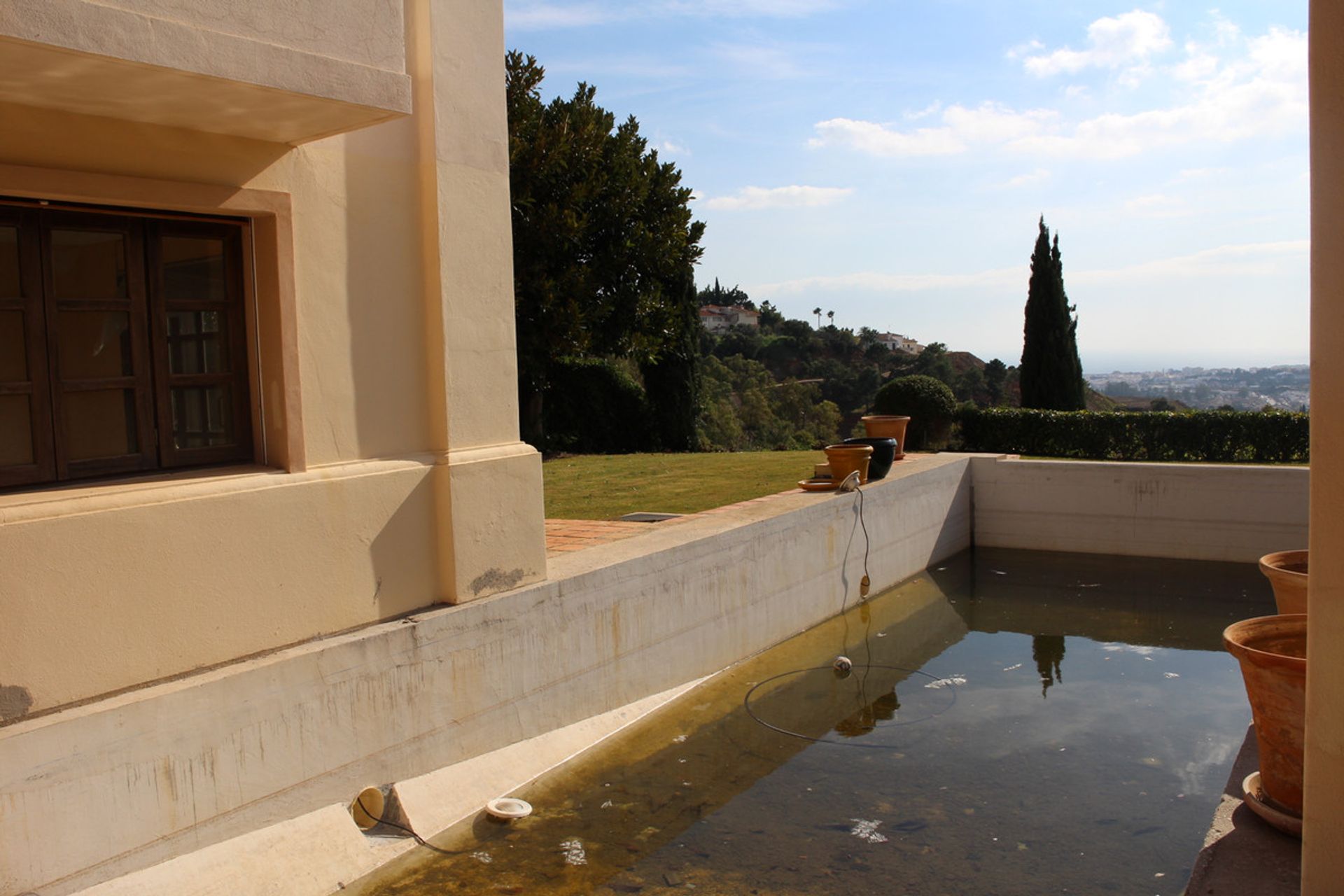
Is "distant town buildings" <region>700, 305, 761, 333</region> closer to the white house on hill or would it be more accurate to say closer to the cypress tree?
the white house on hill

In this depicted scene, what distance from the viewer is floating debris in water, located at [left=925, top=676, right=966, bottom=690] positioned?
8.16 m

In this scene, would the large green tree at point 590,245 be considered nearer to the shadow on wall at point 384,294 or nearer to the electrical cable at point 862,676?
the electrical cable at point 862,676

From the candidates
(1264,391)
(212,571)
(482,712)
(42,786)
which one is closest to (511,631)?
(482,712)

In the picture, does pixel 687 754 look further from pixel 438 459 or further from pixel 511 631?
pixel 438 459

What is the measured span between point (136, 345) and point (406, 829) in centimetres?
277

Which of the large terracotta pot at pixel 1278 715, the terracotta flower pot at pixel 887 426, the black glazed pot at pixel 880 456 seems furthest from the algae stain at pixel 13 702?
the terracotta flower pot at pixel 887 426

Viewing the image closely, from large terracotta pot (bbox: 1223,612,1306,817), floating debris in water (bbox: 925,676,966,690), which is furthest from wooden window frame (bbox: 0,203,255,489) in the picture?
floating debris in water (bbox: 925,676,966,690)

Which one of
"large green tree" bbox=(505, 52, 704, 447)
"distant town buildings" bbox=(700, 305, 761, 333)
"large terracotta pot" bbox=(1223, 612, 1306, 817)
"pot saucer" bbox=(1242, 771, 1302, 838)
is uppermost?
"distant town buildings" bbox=(700, 305, 761, 333)

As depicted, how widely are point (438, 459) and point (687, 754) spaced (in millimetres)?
2542

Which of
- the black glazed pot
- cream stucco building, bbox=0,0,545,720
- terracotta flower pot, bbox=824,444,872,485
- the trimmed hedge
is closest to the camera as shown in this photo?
cream stucco building, bbox=0,0,545,720

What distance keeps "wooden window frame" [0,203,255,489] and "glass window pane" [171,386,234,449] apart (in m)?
0.02

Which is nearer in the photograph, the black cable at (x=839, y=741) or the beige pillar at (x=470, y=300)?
the beige pillar at (x=470, y=300)

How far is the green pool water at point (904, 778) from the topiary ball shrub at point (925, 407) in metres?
8.02

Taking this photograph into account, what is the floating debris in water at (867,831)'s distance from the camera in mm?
5355
